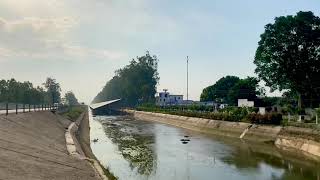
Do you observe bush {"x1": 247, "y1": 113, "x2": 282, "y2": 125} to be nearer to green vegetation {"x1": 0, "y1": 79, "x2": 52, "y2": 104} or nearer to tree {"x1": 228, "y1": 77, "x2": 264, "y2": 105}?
tree {"x1": 228, "y1": 77, "x2": 264, "y2": 105}

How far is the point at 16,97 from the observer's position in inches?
5123

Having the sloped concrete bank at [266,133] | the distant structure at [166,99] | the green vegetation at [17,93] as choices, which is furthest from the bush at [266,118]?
the distant structure at [166,99]

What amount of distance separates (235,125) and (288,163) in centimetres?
2855

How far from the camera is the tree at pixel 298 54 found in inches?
2948

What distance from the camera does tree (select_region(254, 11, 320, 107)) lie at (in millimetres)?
74875

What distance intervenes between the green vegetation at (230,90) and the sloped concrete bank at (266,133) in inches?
1218

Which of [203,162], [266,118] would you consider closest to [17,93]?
[266,118]

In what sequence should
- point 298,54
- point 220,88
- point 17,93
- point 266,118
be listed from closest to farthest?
point 266,118, point 298,54, point 17,93, point 220,88

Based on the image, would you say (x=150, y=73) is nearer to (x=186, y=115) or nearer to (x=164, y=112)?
(x=164, y=112)

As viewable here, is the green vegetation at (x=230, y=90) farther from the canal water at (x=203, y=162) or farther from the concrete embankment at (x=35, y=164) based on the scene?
the concrete embankment at (x=35, y=164)

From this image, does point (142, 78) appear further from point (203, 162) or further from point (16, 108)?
point (203, 162)

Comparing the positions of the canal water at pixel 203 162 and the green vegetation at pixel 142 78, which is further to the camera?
the green vegetation at pixel 142 78

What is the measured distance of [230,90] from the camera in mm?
132500

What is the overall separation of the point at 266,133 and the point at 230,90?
7800cm
